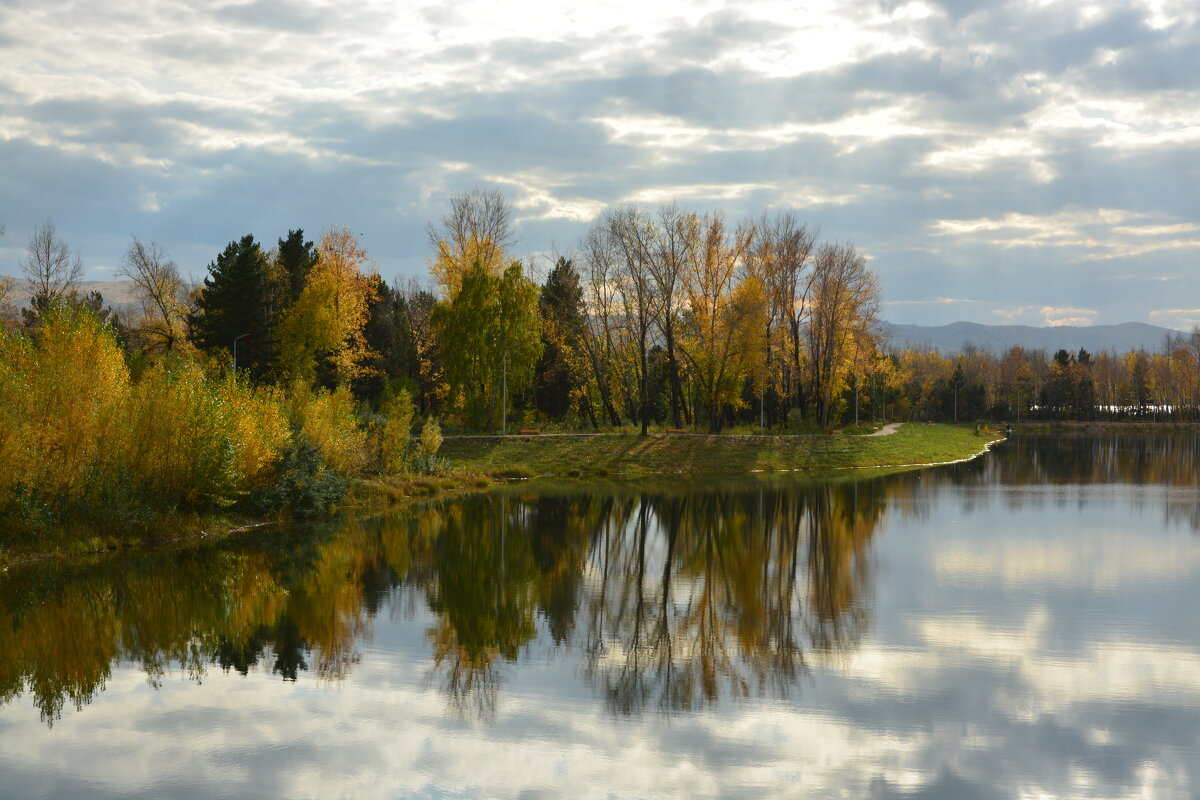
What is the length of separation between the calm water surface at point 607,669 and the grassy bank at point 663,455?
23390 millimetres

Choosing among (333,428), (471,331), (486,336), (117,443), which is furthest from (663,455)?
(117,443)

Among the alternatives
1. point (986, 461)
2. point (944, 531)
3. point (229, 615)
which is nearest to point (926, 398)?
point (986, 461)

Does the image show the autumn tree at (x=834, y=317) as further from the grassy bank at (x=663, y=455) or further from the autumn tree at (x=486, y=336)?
the autumn tree at (x=486, y=336)

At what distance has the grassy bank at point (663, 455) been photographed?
167ft

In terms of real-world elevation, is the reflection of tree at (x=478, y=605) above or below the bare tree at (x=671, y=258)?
below

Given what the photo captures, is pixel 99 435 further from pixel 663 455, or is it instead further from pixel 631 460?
pixel 663 455

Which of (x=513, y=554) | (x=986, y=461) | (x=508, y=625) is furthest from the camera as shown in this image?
(x=986, y=461)

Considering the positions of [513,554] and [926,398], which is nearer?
[513,554]

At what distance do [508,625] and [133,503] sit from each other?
13.0 m

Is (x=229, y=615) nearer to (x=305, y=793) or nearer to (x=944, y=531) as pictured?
(x=305, y=793)

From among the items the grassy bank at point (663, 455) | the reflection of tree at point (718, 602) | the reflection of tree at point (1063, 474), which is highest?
the grassy bank at point (663, 455)

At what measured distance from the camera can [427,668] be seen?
14.0 m

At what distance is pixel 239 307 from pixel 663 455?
26408mm

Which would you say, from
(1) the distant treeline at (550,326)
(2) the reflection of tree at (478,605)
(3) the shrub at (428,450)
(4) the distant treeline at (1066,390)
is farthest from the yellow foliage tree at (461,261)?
(4) the distant treeline at (1066,390)
